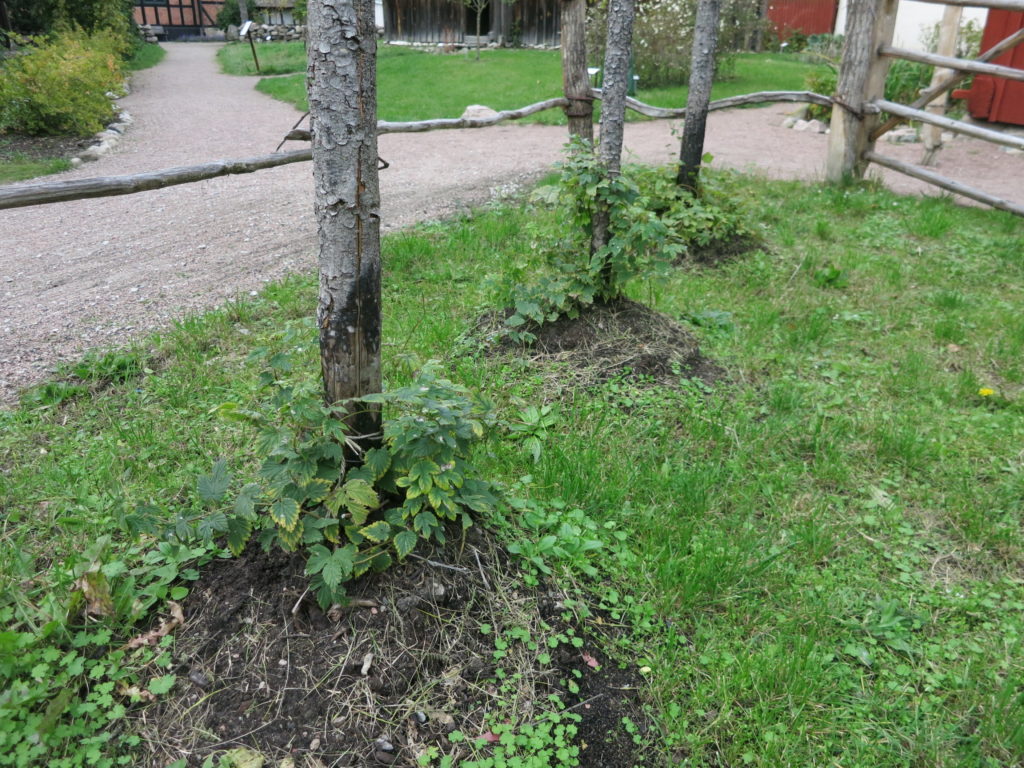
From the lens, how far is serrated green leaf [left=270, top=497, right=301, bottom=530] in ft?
6.76

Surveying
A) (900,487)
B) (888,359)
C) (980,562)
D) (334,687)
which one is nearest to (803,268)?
(888,359)

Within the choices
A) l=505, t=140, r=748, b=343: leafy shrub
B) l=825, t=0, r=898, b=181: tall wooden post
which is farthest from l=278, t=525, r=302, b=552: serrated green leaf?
l=825, t=0, r=898, b=181: tall wooden post

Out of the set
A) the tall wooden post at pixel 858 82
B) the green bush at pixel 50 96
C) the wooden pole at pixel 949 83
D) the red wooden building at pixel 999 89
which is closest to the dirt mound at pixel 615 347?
the tall wooden post at pixel 858 82

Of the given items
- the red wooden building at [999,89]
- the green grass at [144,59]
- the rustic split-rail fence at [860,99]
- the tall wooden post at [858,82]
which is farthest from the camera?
the green grass at [144,59]

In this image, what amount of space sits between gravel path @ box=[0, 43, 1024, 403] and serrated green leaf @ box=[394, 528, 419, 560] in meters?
2.76

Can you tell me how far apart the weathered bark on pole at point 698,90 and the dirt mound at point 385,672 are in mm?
4864

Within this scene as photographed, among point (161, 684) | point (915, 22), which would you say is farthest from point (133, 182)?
point (915, 22)

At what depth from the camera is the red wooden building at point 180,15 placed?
1389 inches

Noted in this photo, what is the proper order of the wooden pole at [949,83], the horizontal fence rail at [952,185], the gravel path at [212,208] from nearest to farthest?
the gravel path at [212,208] < the horizontal fence rail at [952,185] < the wooden pole at [949,83]

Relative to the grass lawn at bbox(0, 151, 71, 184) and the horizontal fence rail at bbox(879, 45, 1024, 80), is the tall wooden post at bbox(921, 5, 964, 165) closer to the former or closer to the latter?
the horizontal fence rail at bbox(879, 45, 1024, 80)

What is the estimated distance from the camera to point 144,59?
2230 cm

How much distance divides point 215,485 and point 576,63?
16.2ft

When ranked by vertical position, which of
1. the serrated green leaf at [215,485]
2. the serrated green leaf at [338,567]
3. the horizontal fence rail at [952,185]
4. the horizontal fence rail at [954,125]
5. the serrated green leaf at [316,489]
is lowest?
the serrated green leaf at [338,567]

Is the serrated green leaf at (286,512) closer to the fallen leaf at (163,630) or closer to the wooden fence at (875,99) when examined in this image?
the fallen leaf at (163,630)
